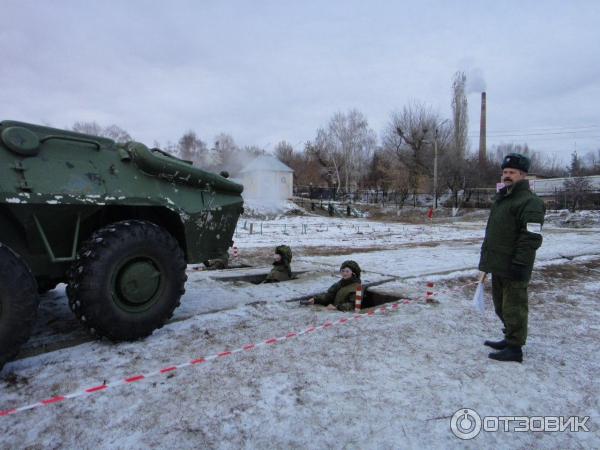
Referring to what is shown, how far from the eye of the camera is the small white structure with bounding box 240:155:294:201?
3575cm

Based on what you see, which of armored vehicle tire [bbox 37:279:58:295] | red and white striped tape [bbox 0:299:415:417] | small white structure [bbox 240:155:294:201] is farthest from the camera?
small white structure [bbox 240:155:294:201]

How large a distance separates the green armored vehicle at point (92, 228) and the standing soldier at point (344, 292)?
1.98 metres

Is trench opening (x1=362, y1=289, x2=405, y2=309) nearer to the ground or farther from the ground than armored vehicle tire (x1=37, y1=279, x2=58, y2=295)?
nearer to the ground

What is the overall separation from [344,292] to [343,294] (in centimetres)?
3

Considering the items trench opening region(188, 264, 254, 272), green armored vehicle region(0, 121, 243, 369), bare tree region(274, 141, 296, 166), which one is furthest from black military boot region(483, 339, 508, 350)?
bare tree region(274, 141, 296, 166)

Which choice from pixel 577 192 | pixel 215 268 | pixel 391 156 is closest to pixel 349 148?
pixel 391 156

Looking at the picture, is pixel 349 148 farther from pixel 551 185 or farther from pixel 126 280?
pixel 126 280

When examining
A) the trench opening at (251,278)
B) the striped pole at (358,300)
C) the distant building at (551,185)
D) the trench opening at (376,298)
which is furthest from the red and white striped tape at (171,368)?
the distant building at (551,185)

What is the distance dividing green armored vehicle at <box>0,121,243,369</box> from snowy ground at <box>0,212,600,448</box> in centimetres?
35

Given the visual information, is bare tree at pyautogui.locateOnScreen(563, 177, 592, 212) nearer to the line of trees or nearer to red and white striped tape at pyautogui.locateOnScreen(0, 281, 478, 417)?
the line of trees

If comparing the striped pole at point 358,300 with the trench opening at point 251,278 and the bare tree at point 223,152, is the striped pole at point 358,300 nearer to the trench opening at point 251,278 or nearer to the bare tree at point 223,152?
the trench opening at point 251,278

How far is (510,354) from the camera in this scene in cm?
370

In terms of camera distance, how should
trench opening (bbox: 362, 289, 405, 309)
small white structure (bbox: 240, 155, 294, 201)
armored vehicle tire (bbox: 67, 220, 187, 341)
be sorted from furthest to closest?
1. small white structure (bbox: 240, 155, 294, 201)
2. trench opening (bbox: 362, 289, 405, 309)
3. armored vehicle tire (bbox: 67, 220, 187, 341)

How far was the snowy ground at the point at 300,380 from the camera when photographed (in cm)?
258
